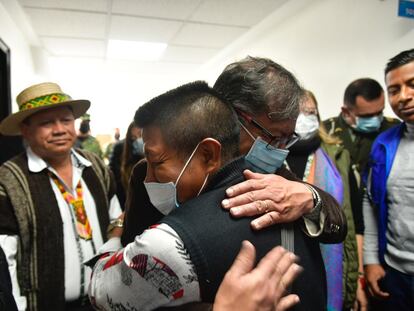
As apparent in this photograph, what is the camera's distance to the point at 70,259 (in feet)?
4.61

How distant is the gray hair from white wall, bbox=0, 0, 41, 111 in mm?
3239

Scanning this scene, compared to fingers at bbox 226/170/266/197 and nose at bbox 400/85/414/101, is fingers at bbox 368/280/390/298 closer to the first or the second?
nose at bbox 400/85/414/101

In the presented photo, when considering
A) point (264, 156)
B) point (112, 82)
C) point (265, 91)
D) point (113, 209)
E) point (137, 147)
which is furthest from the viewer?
point (112, 82)

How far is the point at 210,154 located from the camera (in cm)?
74

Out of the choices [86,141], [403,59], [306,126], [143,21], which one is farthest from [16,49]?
[403,59]

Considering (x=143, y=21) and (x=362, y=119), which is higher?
(x=143, y=21)

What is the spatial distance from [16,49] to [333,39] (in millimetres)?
3499

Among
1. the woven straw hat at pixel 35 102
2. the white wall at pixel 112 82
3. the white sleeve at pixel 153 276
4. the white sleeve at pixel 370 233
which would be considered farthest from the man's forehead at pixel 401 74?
the white wall at pixel 112 82

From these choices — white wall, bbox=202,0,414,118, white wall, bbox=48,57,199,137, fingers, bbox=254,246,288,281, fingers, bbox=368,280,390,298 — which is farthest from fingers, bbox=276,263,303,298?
white wall, bbox=48,57,199,137

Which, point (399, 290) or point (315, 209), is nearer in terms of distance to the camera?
point (315, 209)

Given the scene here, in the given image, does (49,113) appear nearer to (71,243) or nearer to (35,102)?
(35,102)

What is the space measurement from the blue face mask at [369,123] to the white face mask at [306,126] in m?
0.73

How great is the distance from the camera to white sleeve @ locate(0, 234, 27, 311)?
4.25 ft

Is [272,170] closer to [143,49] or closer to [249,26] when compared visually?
[249,26]
